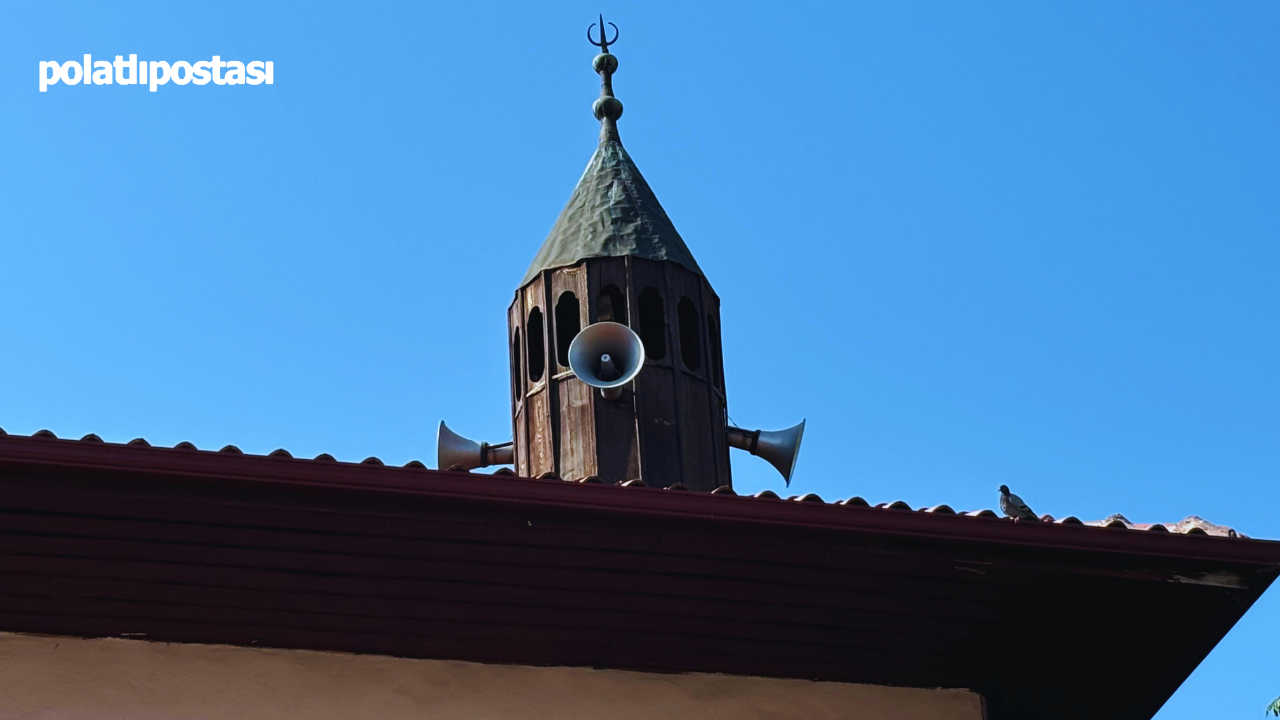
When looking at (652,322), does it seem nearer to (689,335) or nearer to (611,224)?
(689,335)

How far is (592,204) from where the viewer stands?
14945mm

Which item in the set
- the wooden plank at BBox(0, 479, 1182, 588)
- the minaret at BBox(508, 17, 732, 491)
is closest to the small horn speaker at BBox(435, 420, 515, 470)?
the minaret at BBox(508, 17, 732, 491)

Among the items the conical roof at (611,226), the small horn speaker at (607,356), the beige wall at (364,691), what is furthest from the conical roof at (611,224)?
the beige wall at (364,691)

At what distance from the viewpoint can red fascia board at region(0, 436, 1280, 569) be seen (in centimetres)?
645

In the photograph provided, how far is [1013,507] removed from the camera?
7.46 m

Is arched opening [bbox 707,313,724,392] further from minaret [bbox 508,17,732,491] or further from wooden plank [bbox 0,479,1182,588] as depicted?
wooden plank [bbox 0,479,1182,588]

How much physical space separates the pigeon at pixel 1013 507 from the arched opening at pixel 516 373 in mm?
6837

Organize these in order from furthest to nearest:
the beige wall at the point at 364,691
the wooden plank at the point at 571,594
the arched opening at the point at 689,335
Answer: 1. the arched opening at the point at 689,335
2. the beige wall at the point at 364,691
3. the wooden plank at the point at 571,594

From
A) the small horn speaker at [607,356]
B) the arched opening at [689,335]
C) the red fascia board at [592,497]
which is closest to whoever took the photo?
the red fascia board at [592,497]

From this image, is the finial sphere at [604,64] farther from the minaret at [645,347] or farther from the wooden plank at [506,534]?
the wooden plank at [506,534]

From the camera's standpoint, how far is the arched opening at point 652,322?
45.2 ft

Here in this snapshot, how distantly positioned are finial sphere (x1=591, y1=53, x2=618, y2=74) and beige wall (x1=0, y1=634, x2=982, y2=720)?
10.3 m

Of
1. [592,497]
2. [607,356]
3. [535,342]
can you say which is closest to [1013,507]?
[592,497]

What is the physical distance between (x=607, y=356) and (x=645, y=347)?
2.94 ft
